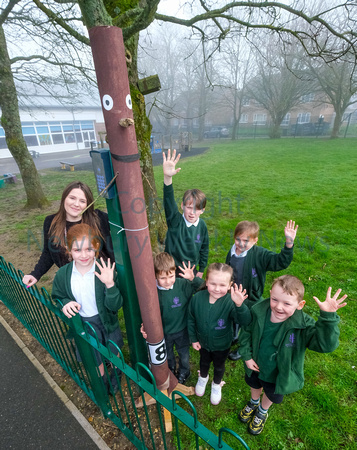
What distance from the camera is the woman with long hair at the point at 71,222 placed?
6.74ft

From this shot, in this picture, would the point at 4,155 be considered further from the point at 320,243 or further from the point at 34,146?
the point at 320,243

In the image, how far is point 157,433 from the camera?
6.78 ft

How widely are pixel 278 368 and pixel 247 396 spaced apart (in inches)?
31.7

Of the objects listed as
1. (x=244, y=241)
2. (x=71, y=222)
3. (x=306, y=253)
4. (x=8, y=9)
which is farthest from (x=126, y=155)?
(x=8, y=9)

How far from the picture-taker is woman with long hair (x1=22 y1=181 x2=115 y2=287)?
2.05m

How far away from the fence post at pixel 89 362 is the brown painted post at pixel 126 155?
1.44ft

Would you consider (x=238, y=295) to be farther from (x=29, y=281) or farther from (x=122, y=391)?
(x=29, y=281)

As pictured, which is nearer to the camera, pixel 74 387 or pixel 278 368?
pixel 278 368

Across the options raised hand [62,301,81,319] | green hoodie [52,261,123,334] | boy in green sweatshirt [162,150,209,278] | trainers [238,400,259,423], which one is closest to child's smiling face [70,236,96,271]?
green hoodie [52,261,123,334]

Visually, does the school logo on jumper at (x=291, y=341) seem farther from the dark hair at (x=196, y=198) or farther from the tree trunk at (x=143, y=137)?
the tree trunk at (x=143, y=137)

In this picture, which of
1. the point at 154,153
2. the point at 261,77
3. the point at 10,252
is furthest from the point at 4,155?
the point at 261,77

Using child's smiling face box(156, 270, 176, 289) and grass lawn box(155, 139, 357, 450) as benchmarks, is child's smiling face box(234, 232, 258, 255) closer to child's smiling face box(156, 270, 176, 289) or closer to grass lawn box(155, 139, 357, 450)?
child's smiling face box(156, 270, 176, 289)

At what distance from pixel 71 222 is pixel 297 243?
4240mm

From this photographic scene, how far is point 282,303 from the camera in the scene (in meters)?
1.63
